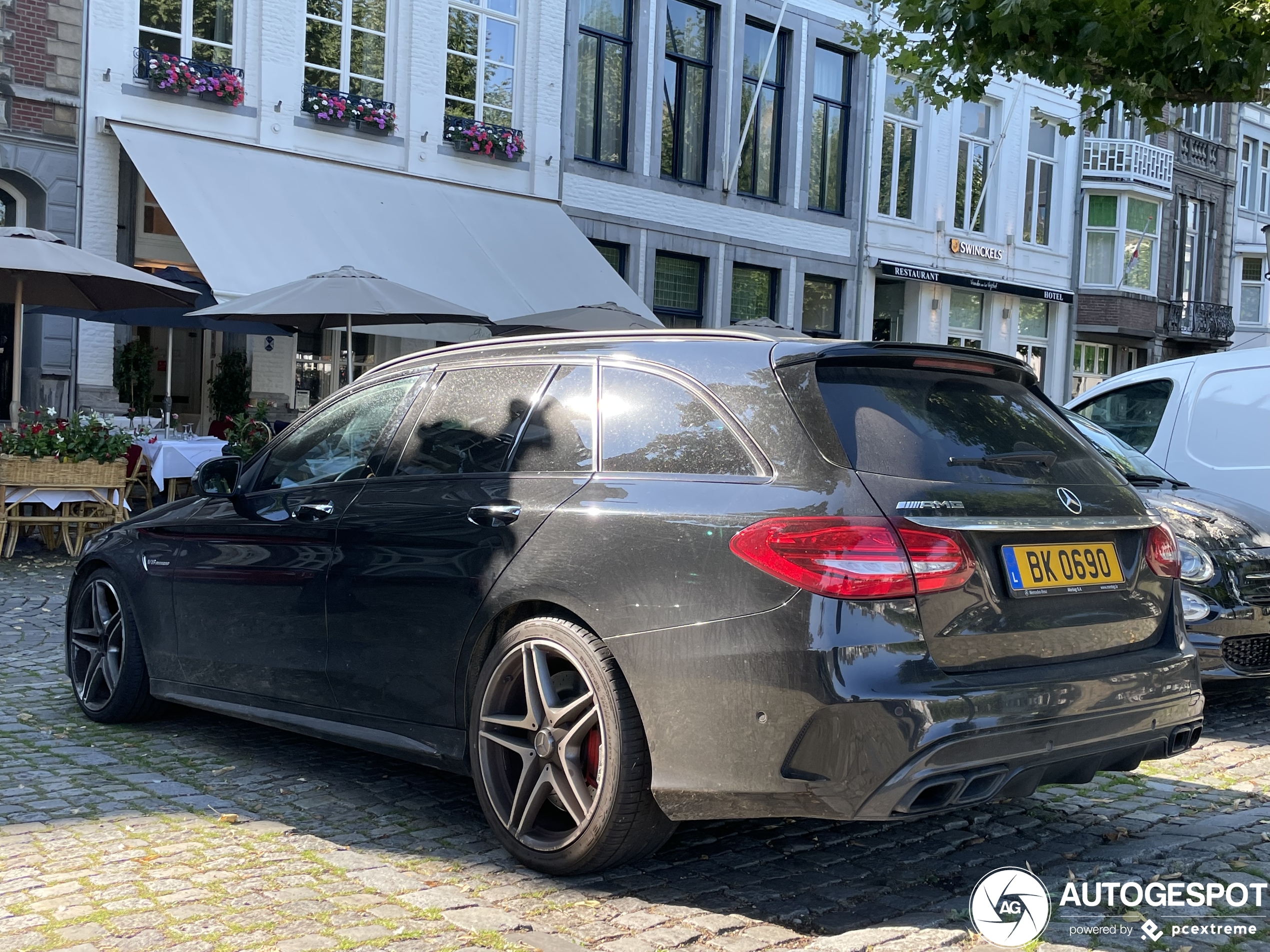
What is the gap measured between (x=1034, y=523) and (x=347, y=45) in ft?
57.9

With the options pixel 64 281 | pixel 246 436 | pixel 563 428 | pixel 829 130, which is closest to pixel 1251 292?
pixel 829 130

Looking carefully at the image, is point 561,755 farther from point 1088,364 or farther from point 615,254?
point 1088,364

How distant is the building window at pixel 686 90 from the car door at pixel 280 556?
1898 centimetres

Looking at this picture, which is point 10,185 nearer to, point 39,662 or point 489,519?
point 39,662

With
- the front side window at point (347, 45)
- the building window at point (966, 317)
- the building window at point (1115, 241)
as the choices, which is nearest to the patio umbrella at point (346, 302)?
the front side window at point (347, 45)

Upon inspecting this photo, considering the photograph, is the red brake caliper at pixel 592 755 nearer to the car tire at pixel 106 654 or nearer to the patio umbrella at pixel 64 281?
the car tire at pixel 106 654

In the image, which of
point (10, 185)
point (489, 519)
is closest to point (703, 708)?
point (489, 519)

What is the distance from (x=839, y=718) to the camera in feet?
11.5

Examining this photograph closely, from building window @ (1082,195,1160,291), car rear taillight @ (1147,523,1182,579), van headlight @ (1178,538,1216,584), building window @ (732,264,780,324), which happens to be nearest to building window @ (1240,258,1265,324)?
building window @ (1082,195,1160,291)

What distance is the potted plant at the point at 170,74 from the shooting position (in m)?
17.2

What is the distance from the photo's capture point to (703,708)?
3.69 meters

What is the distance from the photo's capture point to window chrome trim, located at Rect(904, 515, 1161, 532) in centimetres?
366

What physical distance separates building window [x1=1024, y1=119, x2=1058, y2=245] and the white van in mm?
23010

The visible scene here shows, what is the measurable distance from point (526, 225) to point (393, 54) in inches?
120
